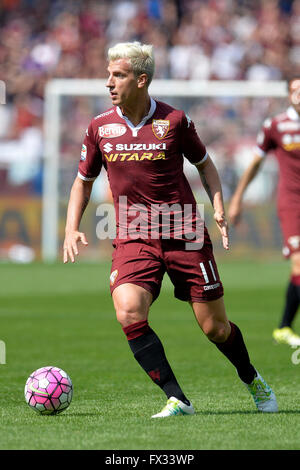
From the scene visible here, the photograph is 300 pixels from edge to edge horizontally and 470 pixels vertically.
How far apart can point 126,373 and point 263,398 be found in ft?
7.42

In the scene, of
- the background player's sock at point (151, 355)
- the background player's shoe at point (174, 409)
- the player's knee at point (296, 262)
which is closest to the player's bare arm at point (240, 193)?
the player's knee at point (296, 262)

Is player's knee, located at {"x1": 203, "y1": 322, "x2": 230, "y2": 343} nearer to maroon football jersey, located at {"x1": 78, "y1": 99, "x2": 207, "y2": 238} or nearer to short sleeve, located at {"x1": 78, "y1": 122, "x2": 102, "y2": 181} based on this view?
maroon football jersey, located at {"x1": 78, "y1": 99, "x2": 207, "y2": 238}

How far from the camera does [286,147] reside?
420 inches

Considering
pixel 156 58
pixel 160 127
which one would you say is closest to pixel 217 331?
pixel 160 127

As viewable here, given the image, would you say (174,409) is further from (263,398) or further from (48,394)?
(48,394)

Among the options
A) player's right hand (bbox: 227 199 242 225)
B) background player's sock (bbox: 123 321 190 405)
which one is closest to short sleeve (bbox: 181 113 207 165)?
background player's sock (bbox: 123 321 190 405)

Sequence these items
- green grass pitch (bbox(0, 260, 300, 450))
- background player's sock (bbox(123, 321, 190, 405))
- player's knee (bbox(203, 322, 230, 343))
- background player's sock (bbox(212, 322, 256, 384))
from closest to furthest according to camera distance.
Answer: green grass pitch (bbox(0, 260, 300, 450)), background player's sock (bbox(123, 321, 190, 405)), player's knee (bbox(203, 322, 230, 343)), background player's sock (bbox(212, 322, 256, 384))

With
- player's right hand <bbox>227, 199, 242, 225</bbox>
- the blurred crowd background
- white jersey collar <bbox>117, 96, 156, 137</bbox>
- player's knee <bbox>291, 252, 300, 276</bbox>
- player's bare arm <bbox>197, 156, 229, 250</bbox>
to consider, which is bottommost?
the blurred crowd background

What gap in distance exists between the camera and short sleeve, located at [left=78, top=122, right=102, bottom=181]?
660 centimetres

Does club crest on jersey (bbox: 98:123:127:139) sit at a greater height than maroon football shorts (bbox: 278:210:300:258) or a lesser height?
greater

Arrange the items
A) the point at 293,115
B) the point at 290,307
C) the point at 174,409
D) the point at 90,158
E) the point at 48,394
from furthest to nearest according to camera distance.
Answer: the point at 290,307 → the point at 293,115 → the point at 90,158 → the point at 48,394 → the point at 174,409

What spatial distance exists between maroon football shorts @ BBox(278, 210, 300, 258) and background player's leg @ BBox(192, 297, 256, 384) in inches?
153

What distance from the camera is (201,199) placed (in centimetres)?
2156

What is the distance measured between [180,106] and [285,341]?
42.5 feet
